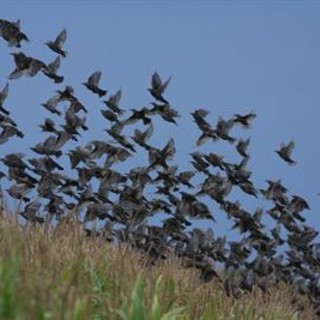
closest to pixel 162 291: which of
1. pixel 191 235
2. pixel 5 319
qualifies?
pixel 5 319

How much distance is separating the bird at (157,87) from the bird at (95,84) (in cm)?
94

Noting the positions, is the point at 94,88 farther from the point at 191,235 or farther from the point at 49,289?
the point at 49,289

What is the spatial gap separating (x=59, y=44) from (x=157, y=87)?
2.06 metres

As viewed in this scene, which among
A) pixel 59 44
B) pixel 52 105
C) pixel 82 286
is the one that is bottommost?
pixel 82 286

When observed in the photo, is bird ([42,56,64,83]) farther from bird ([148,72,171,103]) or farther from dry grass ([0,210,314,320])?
dry grass ([0,210,314,320])

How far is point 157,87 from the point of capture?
1620 cm

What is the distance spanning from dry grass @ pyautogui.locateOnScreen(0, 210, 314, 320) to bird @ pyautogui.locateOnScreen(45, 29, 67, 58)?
18.0ft

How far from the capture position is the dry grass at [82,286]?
4621 millimetres

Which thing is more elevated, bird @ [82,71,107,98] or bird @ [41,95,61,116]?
bird @ [82,71,107,98]

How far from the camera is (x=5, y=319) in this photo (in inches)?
183

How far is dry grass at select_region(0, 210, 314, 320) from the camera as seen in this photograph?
462 cm

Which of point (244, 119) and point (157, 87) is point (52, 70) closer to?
point (157, 87)

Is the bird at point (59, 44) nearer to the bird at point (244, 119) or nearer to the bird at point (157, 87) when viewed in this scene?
the bird at point (157, 87)

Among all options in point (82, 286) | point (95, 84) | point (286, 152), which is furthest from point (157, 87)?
point (82, 286)
